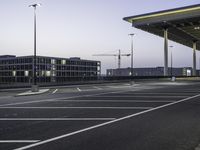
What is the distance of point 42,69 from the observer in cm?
12194

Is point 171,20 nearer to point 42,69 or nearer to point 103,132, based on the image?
point 42,69

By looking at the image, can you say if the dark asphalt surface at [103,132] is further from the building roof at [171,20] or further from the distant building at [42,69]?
the distant building at [42,69]

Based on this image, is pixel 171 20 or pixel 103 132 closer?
pixel 103 132

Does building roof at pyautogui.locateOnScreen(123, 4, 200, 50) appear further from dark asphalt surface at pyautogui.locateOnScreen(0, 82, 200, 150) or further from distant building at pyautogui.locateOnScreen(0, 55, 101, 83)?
dark asphalt surface at pyautogui.locateOnScreen(0, 82, 200, 150)

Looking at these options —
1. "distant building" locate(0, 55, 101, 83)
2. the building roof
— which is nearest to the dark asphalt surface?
the building roof

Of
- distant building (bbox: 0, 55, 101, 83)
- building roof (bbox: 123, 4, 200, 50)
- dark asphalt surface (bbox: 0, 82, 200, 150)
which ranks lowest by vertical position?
dark asphalt surface (bbox: 0, 82, 200, 150)

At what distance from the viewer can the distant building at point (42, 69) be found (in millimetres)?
120506

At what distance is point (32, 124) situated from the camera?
34.0 ft

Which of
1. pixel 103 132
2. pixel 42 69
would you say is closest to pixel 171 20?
pixel 42 69

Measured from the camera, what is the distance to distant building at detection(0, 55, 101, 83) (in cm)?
→ 12051

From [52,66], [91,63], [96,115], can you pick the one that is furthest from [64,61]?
[96,115]

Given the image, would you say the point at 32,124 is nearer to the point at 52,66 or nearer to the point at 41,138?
the point at 41,138

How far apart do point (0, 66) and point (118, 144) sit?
13224 centimetres

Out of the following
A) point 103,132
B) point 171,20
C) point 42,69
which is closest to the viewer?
point 103,132
